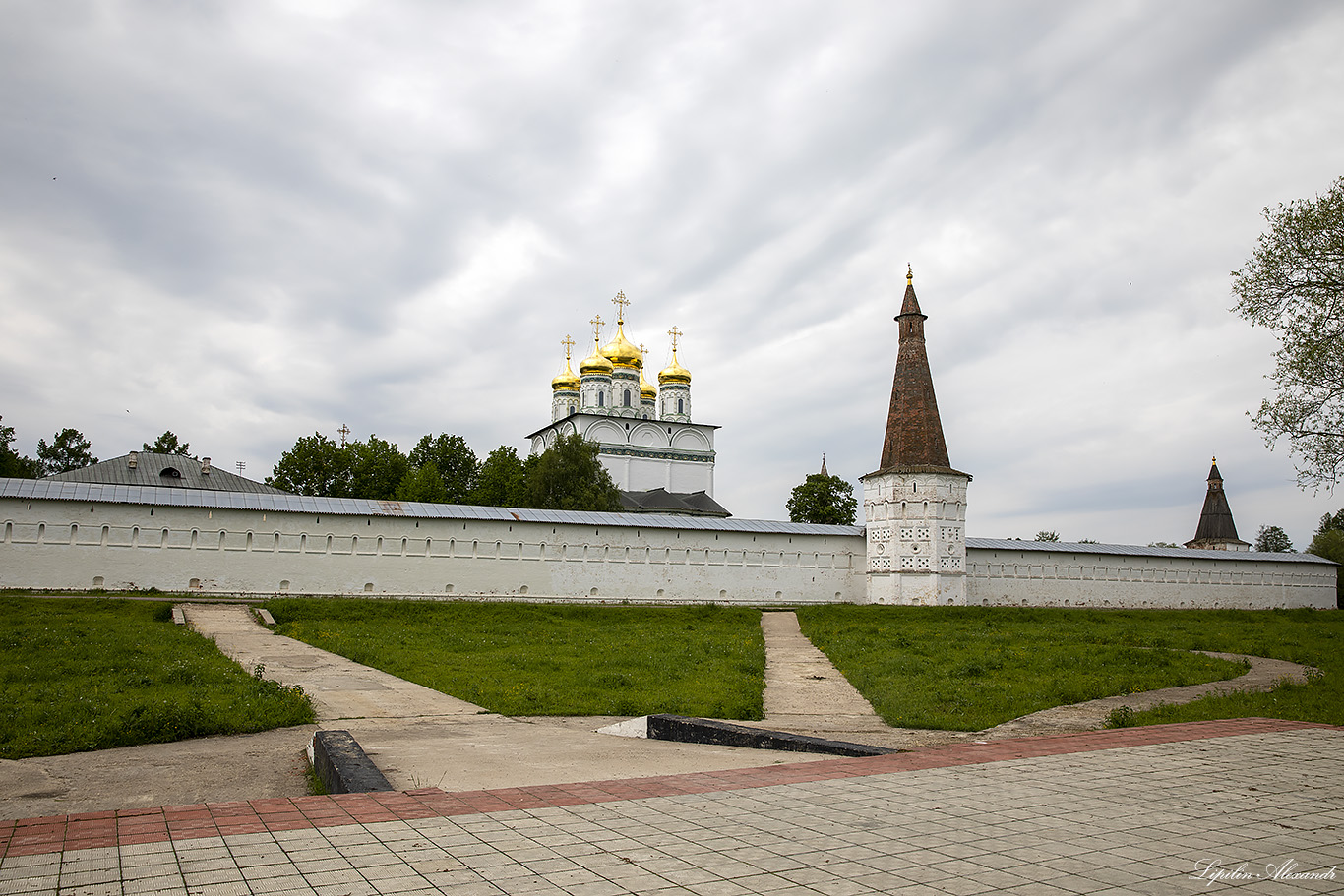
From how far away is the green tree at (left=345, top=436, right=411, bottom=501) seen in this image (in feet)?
141

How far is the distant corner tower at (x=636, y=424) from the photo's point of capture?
4778 centimetres

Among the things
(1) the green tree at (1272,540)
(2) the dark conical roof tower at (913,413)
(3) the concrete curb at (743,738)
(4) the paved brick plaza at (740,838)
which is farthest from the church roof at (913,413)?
(1) the green tree at (1272,540)

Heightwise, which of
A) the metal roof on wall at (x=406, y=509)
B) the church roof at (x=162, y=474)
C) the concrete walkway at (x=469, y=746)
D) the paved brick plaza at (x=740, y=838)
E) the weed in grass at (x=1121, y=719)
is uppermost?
the church roof at (x=162, y=474)

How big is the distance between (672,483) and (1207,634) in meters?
31.5

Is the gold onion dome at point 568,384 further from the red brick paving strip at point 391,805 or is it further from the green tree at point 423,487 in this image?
the red brick paving strip at point 391,805

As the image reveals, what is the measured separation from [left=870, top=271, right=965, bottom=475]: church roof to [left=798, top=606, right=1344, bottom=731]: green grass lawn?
5373mm

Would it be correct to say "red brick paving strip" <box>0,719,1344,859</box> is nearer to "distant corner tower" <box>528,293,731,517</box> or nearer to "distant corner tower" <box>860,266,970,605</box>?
"distant corner tower" <box>860,266,970,605</box>

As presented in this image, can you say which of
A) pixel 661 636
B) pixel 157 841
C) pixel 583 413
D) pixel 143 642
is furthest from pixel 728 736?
pixel 583 413

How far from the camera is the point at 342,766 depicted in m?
4.68

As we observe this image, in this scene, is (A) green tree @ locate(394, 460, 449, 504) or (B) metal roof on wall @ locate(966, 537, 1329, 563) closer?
(B) metal roof on wall @ locate(966, 537, 1329, 563)

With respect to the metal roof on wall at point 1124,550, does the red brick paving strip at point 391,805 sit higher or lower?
lower

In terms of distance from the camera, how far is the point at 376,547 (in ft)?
76.4

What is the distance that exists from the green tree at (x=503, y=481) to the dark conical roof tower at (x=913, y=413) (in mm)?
16956

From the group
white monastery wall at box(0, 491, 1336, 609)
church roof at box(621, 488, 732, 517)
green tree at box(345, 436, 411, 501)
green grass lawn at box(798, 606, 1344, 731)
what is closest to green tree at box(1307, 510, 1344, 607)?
white monastery wall at box(0, 491, 1336, 609)
